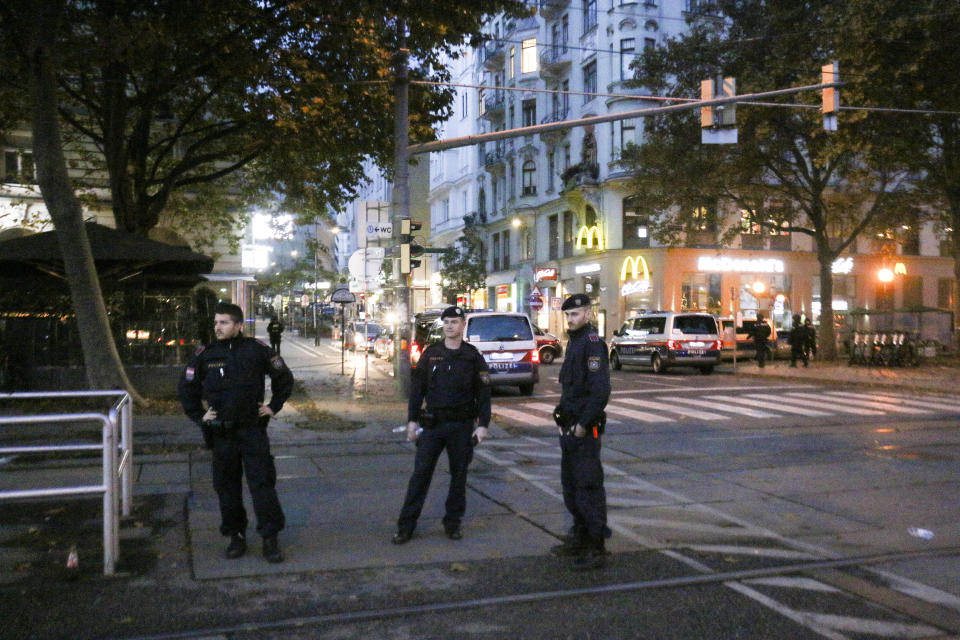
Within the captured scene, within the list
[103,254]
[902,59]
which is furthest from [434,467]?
[902,59]

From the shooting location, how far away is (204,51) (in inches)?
669

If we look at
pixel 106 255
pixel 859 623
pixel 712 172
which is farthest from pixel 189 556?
pixel 712 172

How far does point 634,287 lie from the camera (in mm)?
42281

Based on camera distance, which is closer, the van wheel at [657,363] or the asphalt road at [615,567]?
the asphalt road at [615,567]

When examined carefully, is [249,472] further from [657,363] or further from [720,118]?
[657,363]

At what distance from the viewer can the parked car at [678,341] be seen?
26.1m

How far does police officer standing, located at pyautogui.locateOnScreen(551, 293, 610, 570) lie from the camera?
5.89 metres

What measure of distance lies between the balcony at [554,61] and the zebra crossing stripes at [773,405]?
31.1 metres

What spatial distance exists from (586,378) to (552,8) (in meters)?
43.7

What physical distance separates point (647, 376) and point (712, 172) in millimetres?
9038

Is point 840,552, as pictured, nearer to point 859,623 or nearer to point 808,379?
point 859,623

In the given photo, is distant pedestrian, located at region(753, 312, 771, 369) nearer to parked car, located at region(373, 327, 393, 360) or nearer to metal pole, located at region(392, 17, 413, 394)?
parked car, located at region(373, 327, 393, 360)

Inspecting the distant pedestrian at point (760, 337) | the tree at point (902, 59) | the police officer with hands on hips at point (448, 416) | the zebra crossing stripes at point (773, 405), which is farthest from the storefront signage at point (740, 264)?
the police officer with hands on hips at point (448, 416)

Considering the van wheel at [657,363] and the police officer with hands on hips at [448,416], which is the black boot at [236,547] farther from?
the van wheel at [657,363]
